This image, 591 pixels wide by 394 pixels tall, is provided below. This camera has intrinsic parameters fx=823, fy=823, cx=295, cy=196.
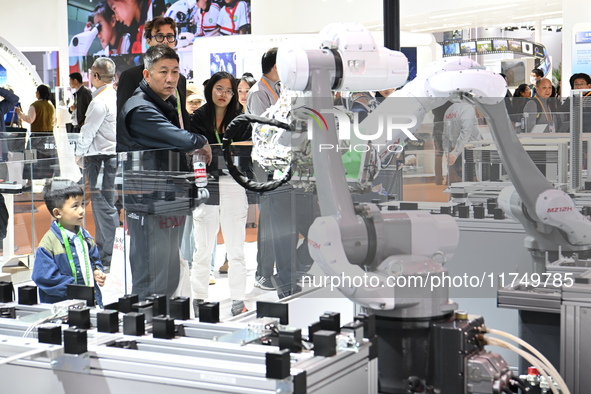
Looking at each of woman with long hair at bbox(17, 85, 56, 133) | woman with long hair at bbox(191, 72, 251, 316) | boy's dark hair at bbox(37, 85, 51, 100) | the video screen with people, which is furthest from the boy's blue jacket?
the video screen with people

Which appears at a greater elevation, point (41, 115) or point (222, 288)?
point (41, 115)

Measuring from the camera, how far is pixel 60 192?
11.6 ft

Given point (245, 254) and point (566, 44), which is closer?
point (245, 254)

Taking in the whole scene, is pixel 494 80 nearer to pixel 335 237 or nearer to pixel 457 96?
pixel 457 96

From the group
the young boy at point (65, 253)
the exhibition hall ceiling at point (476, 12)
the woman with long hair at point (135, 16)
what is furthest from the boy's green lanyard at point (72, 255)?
the woman with long hair at point (135, 16)

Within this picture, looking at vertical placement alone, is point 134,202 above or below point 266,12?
below

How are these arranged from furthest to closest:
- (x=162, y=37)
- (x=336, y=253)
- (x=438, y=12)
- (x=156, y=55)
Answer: (x=438, y=12)
(x=162, y=37)
(x=156, y=55)
(x=336, y=253)

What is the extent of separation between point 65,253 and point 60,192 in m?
Result: 0.41

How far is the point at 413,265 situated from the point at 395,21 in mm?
2211

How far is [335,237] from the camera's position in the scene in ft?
6.50

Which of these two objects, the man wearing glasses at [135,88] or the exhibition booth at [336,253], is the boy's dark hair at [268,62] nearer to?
the exhibition booth at [336,253]

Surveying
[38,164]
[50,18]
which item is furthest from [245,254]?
[50,18]

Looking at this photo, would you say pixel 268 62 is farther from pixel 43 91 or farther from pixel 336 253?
pixel 43 91

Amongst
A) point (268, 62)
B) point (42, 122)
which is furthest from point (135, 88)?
point (42, 122)
